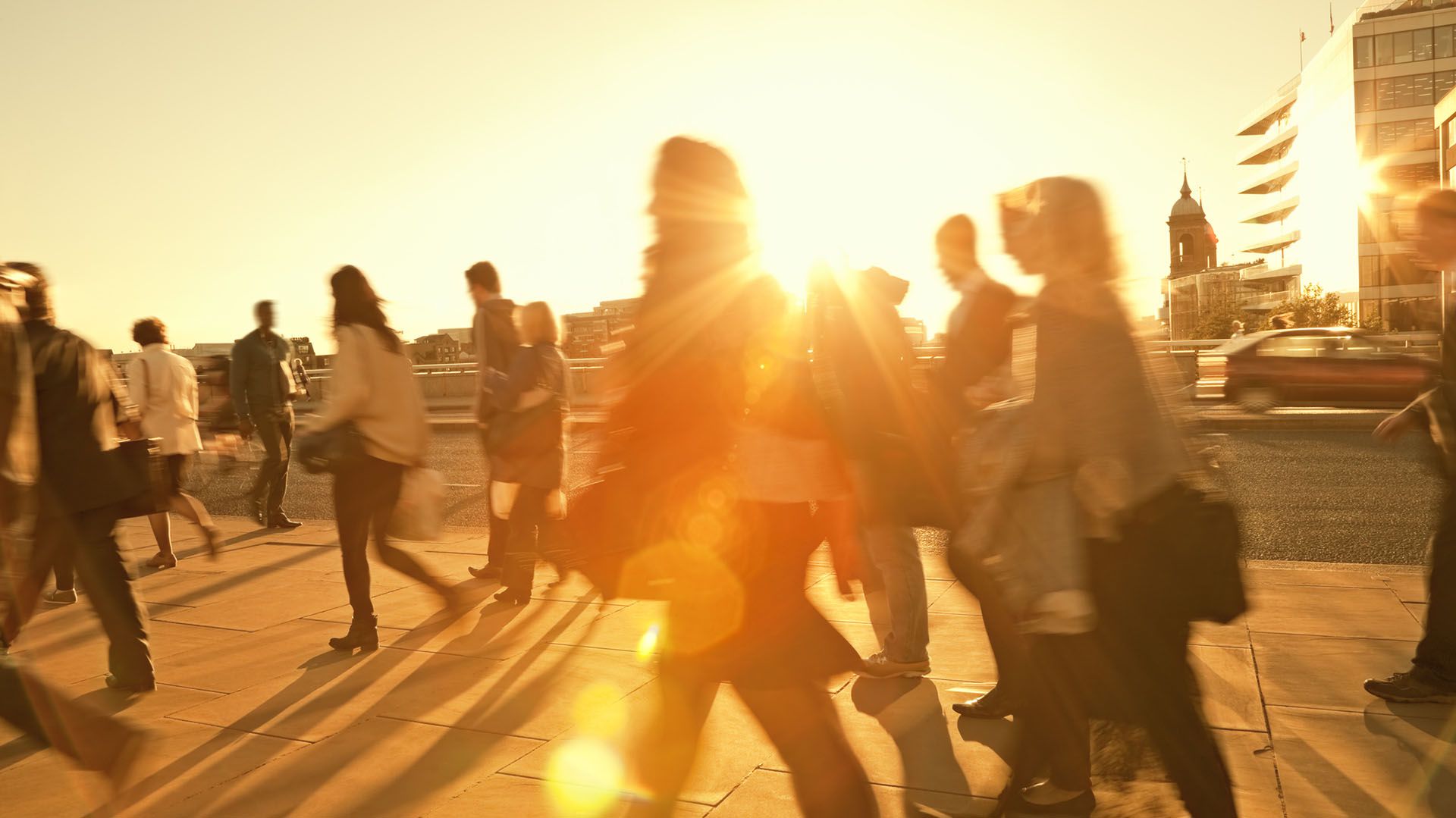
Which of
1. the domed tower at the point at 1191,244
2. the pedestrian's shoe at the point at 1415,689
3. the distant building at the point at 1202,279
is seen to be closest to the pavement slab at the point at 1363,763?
the pedestrian's shoe at the point at 1415,689

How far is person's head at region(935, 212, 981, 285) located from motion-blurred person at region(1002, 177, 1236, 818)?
51.3 inches

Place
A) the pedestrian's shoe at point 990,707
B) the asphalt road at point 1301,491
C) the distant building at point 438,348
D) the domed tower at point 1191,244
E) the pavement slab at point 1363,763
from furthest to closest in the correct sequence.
Result: the domed tower at point 1191,244 < the distant building at point 438,348 < the asphalt road at point 1301,491 < the pedestrian's shoe at point 990,707 < the pavement slab at point 1363,763

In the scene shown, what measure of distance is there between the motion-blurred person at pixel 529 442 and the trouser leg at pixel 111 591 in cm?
192

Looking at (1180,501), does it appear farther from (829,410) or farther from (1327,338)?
(1327,338)

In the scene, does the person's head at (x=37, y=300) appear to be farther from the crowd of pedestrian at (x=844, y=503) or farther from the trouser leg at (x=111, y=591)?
the crowd of pedestrian at (x=844, y=503)

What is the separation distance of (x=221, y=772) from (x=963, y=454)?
2696 mm

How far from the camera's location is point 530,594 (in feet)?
21.8

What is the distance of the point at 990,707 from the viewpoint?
4203 millimetres

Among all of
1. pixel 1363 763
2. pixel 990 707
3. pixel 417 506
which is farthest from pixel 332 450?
pixel 1363 763

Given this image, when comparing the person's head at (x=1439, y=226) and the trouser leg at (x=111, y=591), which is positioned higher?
the person's head at (x=1439, y=226)

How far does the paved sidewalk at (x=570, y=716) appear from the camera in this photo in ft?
11.7

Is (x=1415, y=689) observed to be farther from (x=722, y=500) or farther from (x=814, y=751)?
(x=722, y=500)

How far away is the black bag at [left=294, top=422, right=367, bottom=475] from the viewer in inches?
198

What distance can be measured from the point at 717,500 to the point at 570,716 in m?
2.33
